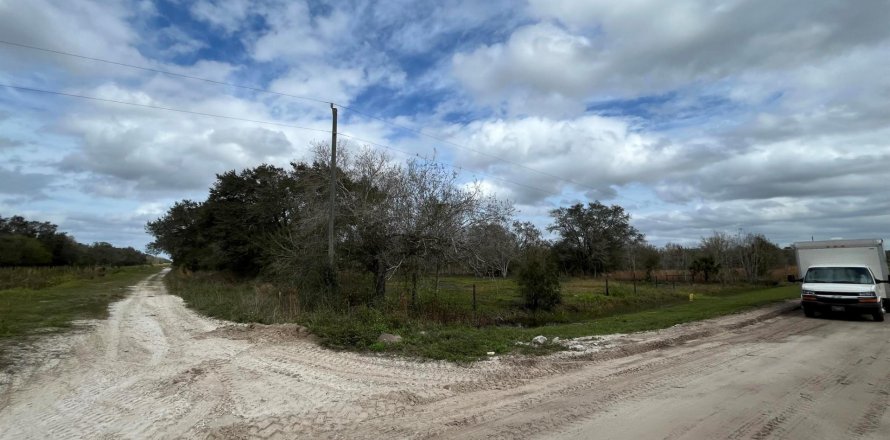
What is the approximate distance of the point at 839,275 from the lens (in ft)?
51.9

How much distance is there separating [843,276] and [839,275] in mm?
143

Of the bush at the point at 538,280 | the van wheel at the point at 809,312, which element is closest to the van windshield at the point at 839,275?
the van wheel at the point at 809,312

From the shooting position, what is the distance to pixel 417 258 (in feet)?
53.9

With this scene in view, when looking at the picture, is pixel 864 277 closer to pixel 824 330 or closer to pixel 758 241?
pixel 824 330

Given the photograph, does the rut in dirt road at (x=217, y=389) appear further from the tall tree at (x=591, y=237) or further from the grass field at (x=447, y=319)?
the tall tree at (x=591, y=237)

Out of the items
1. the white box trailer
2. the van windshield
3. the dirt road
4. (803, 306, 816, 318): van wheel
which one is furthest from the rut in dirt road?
the van windshield

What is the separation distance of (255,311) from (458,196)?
7.98 metres

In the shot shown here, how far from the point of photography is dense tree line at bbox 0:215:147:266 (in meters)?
59.6

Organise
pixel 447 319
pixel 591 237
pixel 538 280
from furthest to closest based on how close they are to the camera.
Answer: pixel 591 237 → pixel 538 280 → pixel 447 319

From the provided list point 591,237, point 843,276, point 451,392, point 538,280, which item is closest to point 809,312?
point 843,276

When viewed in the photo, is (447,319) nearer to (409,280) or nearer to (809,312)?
(409,280)

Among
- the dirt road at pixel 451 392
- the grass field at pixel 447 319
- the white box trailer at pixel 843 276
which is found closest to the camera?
the dirt road at pixel 451 392

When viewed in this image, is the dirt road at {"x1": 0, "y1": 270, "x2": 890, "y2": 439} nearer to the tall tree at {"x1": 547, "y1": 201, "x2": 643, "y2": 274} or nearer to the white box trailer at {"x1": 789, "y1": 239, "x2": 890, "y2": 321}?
the white box trailer at {"x1": 789, "y1": 239, "x2": 890, "y2": 321}

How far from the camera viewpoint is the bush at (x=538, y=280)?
22.5 meters
